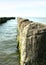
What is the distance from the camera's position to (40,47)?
391cm

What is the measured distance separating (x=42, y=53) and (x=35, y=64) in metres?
0.26

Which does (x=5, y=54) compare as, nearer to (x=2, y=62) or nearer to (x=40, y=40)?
(x=2, y=62)

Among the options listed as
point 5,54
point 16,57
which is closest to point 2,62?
point 16,57

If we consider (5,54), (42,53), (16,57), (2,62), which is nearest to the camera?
(42,53)

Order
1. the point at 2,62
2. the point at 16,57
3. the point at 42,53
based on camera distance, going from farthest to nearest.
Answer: the point at 16,57, the point at 2,62, the point at 42,53

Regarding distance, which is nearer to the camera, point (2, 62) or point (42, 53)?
point (42, 53)

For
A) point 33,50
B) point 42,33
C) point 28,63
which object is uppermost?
point 42,33

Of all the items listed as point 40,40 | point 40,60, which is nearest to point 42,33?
point 40,40

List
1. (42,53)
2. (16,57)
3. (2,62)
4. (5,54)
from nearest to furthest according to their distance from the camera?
(42,53) → (2,62) → (16,57) → (5,54)

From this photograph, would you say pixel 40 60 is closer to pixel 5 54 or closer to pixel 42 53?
pixel 42 53

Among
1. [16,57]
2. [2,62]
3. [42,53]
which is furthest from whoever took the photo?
[16,57]

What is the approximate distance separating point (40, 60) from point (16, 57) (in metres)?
7.45

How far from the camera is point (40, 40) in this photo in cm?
391

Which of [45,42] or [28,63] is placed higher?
[45,42]
